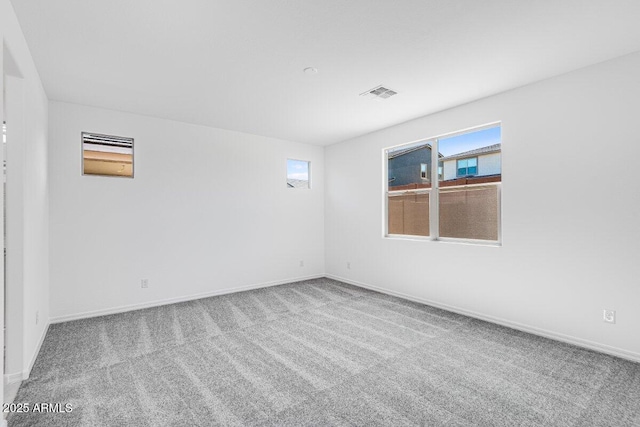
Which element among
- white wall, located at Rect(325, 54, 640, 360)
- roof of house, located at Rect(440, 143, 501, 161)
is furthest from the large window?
white wall, located at Rect(325, 54, 640, 360)

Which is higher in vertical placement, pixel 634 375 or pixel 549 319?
pixel 549 319

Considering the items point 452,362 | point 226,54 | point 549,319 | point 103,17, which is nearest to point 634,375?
point 549,319

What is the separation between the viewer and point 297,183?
5.79 meters

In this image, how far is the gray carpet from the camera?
76.0 inches

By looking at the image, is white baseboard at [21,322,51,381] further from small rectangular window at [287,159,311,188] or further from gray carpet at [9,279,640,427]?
small rectangular window at [287,159,311,188]

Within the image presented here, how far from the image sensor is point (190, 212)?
452cm

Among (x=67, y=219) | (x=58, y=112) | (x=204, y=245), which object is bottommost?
(x=204, y=245)

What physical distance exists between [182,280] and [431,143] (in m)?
4.15

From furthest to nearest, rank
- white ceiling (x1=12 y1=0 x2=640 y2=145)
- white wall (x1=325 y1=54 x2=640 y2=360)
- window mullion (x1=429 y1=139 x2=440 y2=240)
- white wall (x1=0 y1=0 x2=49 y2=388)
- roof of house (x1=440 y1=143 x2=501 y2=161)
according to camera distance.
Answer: window mullion (x1=429 y1=139 x2=440 y2=240) → roof of house (x1=440 y1=143 x2=501 y2=161) → white wall (x1=325 y1=54 x2=640 y2=360) → white wall (x1=0 y1=0 x2=49 y2=388) → white ceiling (x1=12 y1=0 x2=640 y2=145)

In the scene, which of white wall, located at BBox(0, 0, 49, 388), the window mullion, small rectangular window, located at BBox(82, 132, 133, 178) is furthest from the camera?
the window mullion

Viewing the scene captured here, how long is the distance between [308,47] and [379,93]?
1196mm

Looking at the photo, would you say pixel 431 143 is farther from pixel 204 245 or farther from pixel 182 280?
pixel 182 280

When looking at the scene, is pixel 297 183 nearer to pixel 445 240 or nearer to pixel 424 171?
pixel 424 171

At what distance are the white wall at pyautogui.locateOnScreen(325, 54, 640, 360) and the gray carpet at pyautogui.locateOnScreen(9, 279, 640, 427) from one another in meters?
0.28
